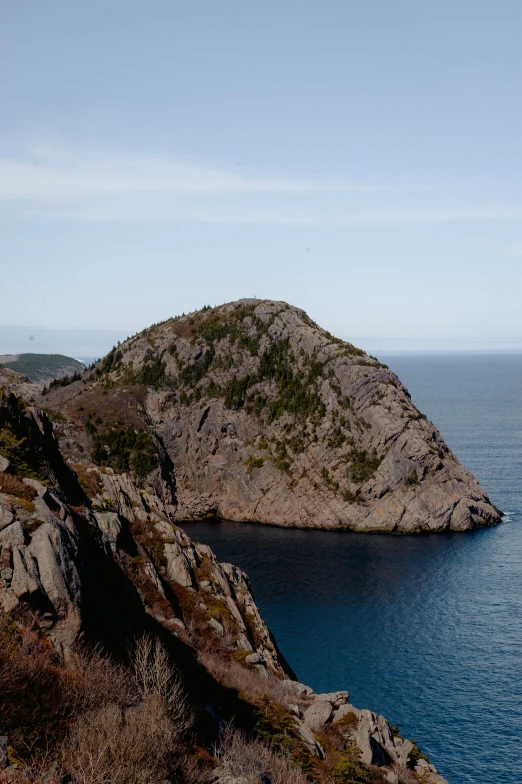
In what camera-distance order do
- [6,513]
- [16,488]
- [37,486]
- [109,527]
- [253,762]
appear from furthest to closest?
[109,527]
[37,486]
[16,488]
[6,513]
[253,762]

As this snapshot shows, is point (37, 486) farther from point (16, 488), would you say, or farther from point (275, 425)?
point (275, 425)

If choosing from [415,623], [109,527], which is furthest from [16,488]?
[415,623]

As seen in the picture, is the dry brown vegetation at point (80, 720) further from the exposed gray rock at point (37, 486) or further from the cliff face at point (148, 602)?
the exposed gray rock at point (37, 486)

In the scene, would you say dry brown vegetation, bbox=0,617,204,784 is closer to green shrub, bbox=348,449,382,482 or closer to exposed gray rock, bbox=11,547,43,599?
exposed gray rock, bbox=11,547,43,599

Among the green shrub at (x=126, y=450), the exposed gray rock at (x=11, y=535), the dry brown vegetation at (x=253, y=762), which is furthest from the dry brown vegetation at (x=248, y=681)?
the green shrub at (x=126, y=450)

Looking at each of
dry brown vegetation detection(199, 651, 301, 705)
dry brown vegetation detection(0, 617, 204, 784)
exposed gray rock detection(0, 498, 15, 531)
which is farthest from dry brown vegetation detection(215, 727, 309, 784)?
exposed gray rock detection(0, 498, 15, 531)

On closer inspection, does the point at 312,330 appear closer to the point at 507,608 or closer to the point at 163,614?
the point at 507,608
